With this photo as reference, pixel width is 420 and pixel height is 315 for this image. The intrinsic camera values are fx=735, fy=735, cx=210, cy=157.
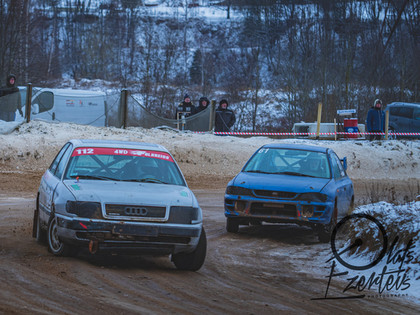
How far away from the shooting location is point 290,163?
12.5m

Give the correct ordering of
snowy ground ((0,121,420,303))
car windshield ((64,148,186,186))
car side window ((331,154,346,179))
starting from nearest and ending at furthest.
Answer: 1. car windshield ((64,148,186,186))
2. car side window ((331,154,346,179))
3. snowy ground ((0,121,420,303))

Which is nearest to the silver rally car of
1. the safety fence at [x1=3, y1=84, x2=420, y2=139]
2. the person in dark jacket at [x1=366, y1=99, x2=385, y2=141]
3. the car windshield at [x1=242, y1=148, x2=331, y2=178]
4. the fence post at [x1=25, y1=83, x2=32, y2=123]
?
the car windshield at [x1=242, y1=148, x2=331, y2=178]

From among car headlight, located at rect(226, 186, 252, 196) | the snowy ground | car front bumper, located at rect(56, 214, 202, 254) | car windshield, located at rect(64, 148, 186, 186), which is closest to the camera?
car front bumper, located at rect(56, 214, 202, 254)

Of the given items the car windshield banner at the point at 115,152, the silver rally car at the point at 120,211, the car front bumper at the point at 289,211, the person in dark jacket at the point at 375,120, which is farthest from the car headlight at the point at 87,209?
the person in dark jacket at the point at 375,120

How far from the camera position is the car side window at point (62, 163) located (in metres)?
9.12

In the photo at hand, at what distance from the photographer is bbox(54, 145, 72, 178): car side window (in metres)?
9.12

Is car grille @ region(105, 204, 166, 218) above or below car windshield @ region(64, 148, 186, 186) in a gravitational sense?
below

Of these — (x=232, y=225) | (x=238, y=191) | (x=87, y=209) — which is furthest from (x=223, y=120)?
(x=87, y=209)

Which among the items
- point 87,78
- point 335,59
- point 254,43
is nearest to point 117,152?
point 335,59

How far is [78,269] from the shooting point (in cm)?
781

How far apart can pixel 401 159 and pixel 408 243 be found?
19.1m

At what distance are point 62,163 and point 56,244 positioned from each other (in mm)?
1329

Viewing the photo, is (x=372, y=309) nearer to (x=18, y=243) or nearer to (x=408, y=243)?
(x=408, y=243)

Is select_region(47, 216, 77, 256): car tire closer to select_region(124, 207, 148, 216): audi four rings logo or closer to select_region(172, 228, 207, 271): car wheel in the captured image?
select_region(124, 207, 148, 216): audi four rings logo
